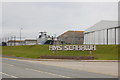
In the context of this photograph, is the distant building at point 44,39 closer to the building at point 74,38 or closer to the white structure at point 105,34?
the building at point 74,38

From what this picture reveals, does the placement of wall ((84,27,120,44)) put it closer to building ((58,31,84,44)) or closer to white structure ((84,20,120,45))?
white structure ((84,20,120,45))

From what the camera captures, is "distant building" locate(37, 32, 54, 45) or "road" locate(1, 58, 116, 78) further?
"distant building" locate(37, 32, 54, 45)

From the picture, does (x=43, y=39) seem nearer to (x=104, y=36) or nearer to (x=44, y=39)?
(x=44, y=39)

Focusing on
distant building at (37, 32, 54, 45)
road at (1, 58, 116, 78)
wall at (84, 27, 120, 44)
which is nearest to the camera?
road at (1, 58, 116, 78)

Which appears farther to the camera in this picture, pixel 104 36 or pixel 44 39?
pixel 44 39

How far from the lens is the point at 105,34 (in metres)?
62.8

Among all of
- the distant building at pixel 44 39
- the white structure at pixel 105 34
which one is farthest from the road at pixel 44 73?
the distant building at pixel 44 39

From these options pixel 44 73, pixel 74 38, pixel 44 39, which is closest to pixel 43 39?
pixel 44 39

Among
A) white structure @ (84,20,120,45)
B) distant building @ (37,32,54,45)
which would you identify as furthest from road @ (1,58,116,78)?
distant building @ (37,32,54,45)

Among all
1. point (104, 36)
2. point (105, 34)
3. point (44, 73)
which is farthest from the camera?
point (104, 36)

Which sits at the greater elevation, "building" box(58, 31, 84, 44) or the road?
"building" box(58, 31, 84, 44)

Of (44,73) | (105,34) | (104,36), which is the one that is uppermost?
(105,34)

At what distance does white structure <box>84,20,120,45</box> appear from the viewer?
187 feet

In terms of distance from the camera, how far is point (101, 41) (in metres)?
64.4
